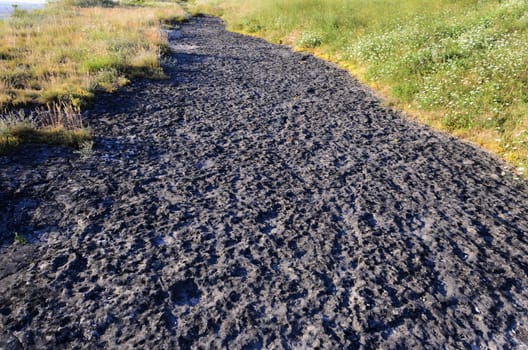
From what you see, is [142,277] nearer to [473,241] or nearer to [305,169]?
[305,169]

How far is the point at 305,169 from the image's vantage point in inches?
179

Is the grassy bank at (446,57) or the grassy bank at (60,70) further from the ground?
the grassy bank at (446,57)

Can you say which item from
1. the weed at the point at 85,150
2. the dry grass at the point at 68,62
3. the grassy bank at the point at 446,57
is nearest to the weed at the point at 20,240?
the weed at the point at 85,150

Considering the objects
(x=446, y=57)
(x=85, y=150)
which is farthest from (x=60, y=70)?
(x=446, y=57)

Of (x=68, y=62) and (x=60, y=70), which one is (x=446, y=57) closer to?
(x=60, y=70)

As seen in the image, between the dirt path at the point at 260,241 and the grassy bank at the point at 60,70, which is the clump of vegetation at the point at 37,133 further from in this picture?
the dirt path at the point at 260,241

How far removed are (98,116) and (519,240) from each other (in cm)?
607

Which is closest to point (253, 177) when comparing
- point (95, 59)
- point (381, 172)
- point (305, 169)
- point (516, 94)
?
point (305, 169)

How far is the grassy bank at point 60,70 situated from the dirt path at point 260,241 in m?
0.44

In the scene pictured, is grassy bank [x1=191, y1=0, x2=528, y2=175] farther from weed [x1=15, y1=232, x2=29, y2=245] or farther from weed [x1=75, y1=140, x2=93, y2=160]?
weed [x1=15, y1=232, x2=29, y2=245]

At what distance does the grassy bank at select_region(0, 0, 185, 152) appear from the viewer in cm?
491

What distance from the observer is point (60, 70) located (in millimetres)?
7832

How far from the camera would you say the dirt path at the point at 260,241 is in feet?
7.80

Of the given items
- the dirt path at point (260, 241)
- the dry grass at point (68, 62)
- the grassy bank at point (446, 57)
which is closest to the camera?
the dirt path at point (260, 241)
